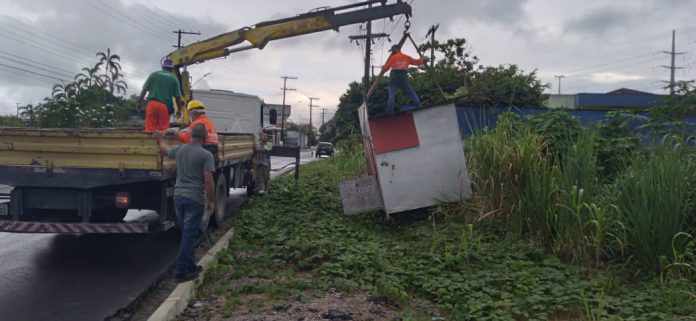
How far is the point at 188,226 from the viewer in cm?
602

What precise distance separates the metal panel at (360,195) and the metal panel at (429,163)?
422 mm

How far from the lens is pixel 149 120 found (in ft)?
28.7

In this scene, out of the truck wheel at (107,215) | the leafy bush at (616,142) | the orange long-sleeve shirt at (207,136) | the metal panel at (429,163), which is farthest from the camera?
the metal panel at (429,163)

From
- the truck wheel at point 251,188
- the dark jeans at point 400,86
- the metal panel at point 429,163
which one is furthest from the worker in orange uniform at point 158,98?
the truck wheel at point 251,188

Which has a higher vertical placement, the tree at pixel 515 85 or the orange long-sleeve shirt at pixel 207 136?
the tree at pixel 515 85

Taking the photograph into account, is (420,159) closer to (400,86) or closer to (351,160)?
(400,86)

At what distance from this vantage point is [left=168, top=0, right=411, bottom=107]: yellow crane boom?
39.3 ft

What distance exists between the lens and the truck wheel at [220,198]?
30.8ft

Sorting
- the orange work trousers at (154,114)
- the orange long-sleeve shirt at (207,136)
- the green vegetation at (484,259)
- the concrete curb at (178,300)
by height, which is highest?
the orange work trousers at (154,114)

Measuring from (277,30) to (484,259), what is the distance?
25.6 ft

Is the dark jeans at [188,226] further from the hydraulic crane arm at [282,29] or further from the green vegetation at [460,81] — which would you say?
the green vegetation at [460,81]

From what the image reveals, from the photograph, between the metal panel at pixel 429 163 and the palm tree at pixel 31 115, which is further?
the palm tree at pixel 31 115

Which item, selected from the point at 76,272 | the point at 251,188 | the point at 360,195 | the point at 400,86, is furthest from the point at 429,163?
the point at 251,188

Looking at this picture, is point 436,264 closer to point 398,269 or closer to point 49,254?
point 398,269
